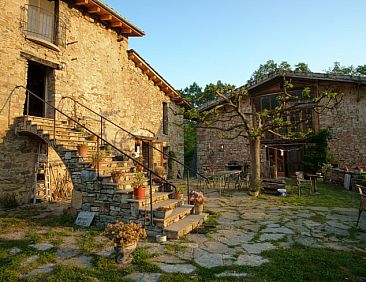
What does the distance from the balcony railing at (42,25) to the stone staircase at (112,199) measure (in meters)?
3.05

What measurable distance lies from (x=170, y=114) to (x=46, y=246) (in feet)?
38.3

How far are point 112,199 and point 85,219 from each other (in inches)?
29.2

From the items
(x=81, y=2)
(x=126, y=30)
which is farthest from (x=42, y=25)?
(x=126, y=30)

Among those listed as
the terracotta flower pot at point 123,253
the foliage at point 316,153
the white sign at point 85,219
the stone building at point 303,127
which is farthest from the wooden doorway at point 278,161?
the terracotta flower pot at point 123,253

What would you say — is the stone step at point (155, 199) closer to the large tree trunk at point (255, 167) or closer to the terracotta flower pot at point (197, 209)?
the terracotta flower pot at point (197, 209)

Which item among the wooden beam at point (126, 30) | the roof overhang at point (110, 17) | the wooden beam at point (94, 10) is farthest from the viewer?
the wooden beam at point (126, 30)

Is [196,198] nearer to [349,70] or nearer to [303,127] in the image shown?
[303,127]

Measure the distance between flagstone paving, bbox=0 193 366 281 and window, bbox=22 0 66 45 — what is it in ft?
19.6

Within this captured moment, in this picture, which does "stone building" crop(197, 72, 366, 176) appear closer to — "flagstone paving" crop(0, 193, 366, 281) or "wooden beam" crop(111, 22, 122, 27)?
"wooden beam" crop(111, 22, 122, 27)

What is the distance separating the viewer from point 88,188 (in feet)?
18.6

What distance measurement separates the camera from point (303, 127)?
14766 millimetres

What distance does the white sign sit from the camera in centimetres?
540

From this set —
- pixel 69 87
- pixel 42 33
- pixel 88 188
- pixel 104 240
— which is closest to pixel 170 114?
pixel 69 87

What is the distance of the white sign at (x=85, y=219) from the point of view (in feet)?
17.7
